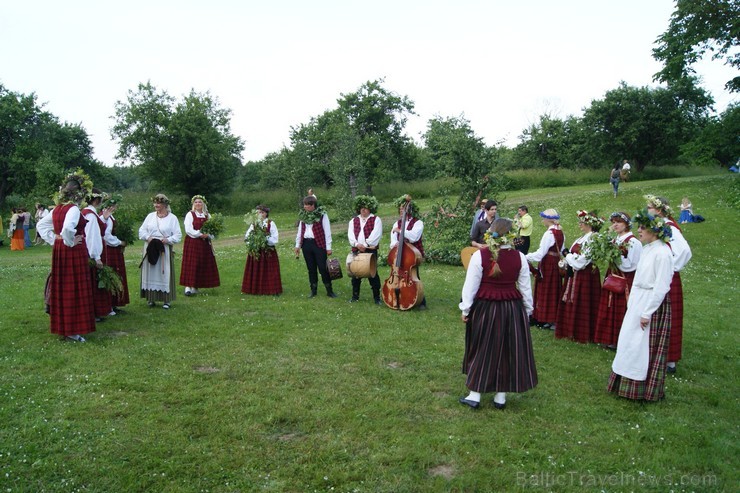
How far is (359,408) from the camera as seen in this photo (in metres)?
5.31

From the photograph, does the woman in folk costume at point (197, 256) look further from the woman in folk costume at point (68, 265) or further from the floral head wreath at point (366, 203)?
the woman in folk costume at point (68, 265)

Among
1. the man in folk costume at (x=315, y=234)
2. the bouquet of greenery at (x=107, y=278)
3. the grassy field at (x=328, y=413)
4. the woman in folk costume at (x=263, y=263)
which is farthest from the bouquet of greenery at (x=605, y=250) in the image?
the bouquet of greenery at (x=107, y=278)

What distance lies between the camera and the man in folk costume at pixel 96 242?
7.44 metres

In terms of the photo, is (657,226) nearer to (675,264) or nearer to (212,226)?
(675,264)

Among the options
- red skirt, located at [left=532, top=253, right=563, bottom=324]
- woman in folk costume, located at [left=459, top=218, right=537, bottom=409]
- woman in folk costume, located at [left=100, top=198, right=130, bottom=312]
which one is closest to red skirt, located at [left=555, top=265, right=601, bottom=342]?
red skirt, located at [left=532, top=253, right=563, bottom=324]

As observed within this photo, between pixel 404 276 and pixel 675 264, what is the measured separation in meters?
4.17

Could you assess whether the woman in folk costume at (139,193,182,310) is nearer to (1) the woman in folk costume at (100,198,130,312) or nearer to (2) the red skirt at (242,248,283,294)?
(1) the woman in folk costume at (100,198,130,312)

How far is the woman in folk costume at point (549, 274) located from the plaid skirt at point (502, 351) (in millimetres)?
2883

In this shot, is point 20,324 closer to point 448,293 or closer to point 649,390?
point 448,293

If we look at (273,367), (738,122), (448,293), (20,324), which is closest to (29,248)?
(20,324)

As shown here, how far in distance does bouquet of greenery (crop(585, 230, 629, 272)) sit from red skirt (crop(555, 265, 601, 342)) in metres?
0.65

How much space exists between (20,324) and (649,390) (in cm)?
833

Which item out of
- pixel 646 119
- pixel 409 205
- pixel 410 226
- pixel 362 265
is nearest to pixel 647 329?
pixel 410 226

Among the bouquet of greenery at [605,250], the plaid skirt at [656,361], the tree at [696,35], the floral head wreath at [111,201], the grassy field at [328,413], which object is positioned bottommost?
the grassy field at [328,413]
